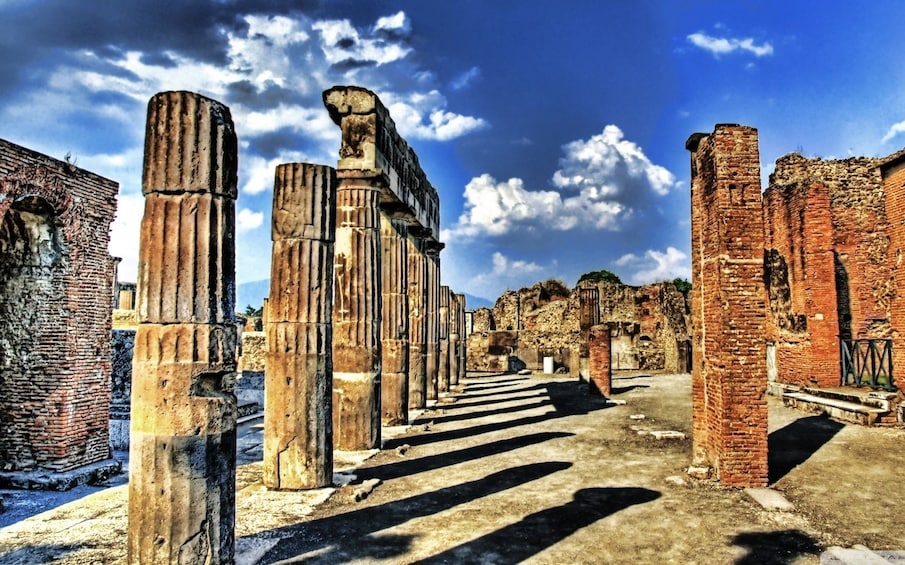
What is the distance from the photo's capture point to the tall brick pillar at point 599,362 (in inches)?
677

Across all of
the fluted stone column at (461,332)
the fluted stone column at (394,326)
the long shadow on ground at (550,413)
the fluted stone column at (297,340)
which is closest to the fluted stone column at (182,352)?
the fluted stone column at (297,340)

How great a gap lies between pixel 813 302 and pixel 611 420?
24.6 feet

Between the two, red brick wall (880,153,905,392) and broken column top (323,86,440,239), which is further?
red brick wall (880,153,905,392)

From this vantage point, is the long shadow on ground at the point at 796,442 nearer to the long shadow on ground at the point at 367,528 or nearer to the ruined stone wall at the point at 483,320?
the long shadow on ground at the point at 367,528

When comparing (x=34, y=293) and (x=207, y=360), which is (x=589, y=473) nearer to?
(x=207, y=360)

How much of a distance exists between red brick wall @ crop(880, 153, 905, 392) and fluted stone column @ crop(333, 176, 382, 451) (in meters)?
10.3

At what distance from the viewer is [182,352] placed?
4625 mm

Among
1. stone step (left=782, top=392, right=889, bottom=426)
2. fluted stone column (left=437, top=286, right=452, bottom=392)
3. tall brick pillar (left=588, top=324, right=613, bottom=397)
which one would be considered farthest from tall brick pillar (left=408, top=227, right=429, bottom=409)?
stone step (left=782, top=392, right=889, bottom=426)

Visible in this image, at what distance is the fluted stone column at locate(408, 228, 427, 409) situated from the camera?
14.6 m

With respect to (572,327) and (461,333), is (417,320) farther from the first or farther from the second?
(572,327)

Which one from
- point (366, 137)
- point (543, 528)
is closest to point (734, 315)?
point (543, 528)

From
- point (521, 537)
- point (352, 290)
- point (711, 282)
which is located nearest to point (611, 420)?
point (711, 282)

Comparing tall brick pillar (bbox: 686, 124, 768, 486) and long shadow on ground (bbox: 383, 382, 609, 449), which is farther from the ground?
tall brick pillar (bbox: 686, 124, 768, 486)

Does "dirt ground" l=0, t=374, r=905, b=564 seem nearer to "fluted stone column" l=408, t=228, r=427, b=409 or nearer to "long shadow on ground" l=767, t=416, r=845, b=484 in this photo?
"long shadow on ground" l=767, t=416, r=845, b=484
